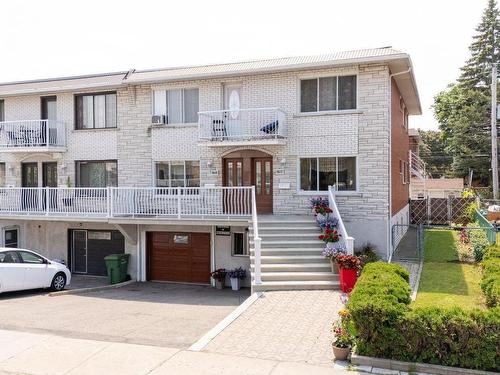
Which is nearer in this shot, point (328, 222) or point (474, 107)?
point (328, 222)

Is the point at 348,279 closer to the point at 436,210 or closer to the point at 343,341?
the point at 343,341

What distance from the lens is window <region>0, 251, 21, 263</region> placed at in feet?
47.9

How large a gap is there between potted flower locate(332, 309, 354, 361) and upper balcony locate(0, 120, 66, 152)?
15.3 meters

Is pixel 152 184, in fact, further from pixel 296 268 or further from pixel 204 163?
pixel 296 268

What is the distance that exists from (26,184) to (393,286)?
699 inches

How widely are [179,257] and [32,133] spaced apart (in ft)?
26.2

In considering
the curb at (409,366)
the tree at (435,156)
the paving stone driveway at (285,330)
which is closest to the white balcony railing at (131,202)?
the paving stone driveway at (285,330)

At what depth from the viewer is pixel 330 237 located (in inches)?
564

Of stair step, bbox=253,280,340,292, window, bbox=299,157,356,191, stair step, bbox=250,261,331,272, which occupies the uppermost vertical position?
window, bbox=299,157,356,191

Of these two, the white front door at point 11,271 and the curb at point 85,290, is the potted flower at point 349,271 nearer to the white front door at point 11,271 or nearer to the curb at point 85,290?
the curb at point 85,290

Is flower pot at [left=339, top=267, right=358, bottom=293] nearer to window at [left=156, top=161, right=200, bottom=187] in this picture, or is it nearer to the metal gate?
window at [left=156, top=161, right=200, bottom=187]

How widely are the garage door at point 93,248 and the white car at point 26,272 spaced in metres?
3.33

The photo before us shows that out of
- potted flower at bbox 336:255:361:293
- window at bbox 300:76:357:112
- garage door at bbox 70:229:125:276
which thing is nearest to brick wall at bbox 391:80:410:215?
window at bbox 300:76:357:112

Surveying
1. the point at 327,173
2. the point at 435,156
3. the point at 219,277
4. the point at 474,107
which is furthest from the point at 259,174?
the point at 435,156
